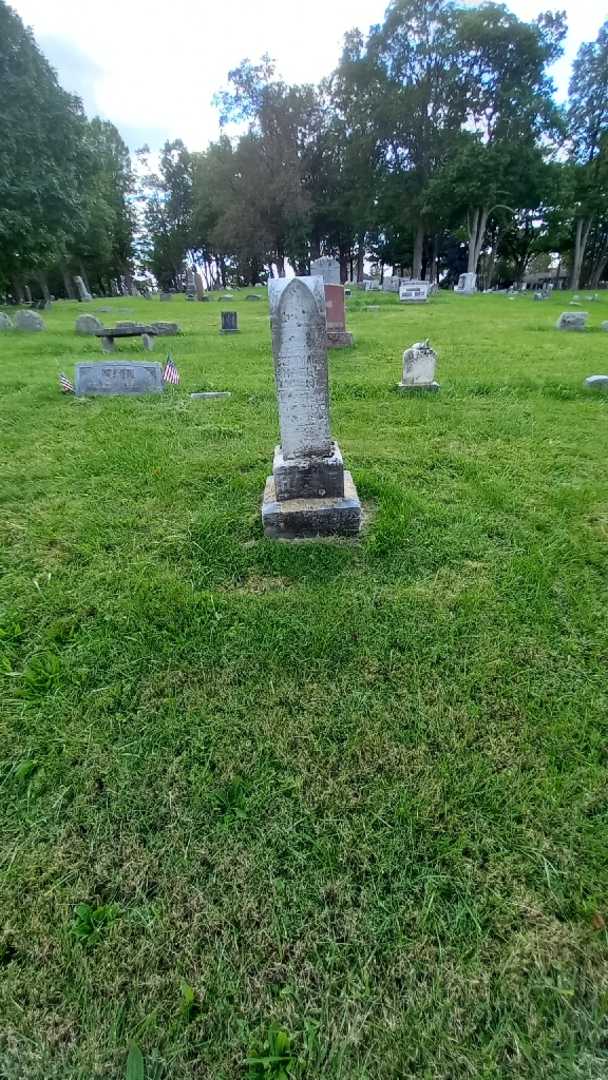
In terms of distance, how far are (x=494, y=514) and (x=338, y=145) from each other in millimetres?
40128

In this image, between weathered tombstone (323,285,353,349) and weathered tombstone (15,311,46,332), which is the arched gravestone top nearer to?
weathered tombstone (323,285,353,349)

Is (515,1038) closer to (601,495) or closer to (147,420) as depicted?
(601,495)

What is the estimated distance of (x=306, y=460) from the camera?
3088 mm

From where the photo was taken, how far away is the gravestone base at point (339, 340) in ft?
30.1

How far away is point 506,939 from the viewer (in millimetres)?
1416

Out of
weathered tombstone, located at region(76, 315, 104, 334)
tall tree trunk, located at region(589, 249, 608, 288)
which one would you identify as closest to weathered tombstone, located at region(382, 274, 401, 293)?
weathered tombstone, located at region(76, 315, 104, 334)

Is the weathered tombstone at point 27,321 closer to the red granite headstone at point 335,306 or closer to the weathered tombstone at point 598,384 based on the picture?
the red granite headstone at point 335,306

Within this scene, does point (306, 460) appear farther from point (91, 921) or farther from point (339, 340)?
point (339, 340)

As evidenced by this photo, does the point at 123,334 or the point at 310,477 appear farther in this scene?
the point at 123,334

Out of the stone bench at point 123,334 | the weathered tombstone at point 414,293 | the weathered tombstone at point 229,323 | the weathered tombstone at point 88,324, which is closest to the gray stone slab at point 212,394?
the stone bench at point 123,334

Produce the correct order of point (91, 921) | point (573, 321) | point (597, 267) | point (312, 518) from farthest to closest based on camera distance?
point (597, 267) < point (573, 321) < point (312, 518) < point (91, 921)

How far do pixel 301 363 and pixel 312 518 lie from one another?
0.95 m

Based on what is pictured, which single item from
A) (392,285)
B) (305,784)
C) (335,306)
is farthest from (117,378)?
(392,285)

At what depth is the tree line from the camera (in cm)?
2559
